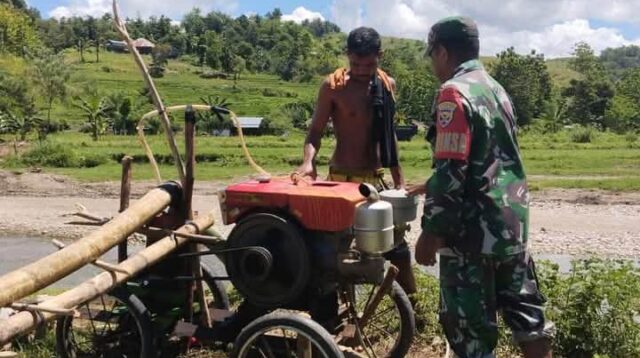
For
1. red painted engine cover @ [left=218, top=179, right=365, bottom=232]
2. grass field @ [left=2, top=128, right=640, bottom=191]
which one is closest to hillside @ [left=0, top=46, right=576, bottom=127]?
grass field @ [left=2, top=128, right=640, bottom=191]

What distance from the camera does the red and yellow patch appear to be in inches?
121

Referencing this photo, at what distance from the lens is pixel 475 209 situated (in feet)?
10.6

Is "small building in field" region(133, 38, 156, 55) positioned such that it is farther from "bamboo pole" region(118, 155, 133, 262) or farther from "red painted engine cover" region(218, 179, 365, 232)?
"red painted engine cover" region(218, 179, 365, 232)

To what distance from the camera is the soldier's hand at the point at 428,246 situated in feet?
10.5

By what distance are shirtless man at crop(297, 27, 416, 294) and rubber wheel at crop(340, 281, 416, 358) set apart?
0.24 meters

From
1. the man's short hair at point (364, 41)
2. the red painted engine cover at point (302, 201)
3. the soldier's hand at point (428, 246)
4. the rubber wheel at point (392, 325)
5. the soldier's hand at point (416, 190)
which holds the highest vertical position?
the man's short hair at point (364, 41)

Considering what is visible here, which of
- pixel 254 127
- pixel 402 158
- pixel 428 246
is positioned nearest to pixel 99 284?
pixel 428 246

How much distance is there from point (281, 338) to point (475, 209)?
1255mm

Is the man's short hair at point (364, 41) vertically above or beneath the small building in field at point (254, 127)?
above

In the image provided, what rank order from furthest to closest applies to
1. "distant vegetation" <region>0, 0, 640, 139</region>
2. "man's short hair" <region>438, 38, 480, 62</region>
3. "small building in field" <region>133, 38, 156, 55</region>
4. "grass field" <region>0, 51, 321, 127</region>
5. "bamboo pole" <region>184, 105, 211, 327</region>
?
1. "grass field" <region>0, 51, 321, 127</region>
2. "distant vegetation" <region>0, 0, 640, 139</region>
3. "small building in field" <region>133, 38, 156, 55</region>
4. "bamboo pole" <region>184, 105, 211, 327</region>
5. "man's short hair" <region>438, 38, 480, 62</region>

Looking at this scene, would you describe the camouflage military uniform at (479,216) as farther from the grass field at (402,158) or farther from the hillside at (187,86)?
the hillside at (187,86)

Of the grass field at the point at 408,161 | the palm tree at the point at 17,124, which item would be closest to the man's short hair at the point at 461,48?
the grass field at the point at 408,161

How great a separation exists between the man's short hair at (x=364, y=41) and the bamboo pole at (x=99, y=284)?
1278 millimetres

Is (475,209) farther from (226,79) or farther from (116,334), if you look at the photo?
(226,79)
